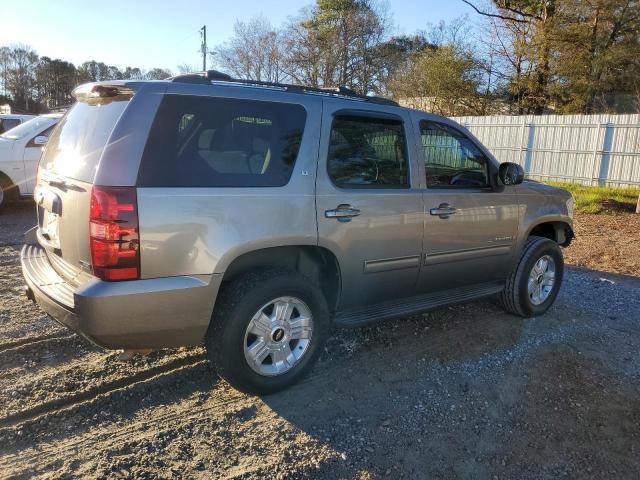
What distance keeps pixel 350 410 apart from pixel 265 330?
74cm

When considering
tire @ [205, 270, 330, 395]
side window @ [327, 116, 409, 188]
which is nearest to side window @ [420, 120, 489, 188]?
side window @ [327, 116, 409, 188]

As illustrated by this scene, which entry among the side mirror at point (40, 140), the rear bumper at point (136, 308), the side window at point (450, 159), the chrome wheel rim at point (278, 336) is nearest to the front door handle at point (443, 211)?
the side window at point (450, 159)

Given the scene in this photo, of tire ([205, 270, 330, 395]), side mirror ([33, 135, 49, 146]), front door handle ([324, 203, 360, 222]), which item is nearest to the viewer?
tire ([205, 270, 330, 395])

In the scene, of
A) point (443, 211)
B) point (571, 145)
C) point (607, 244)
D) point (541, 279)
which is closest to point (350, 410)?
point (443, 211)

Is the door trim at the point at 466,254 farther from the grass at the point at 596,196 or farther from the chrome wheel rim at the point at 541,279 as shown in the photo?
the grass at the point at 596,196

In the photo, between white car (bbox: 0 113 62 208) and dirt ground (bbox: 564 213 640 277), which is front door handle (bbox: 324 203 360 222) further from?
white car (bbox: 0 113 62 208)

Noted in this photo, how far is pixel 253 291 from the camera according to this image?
3100mm

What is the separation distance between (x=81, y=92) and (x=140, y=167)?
40.0 inches

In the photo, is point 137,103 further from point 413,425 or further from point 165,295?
point 413,425

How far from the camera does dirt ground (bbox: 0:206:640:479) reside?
9.03 feet

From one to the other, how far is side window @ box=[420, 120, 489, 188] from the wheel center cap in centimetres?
165

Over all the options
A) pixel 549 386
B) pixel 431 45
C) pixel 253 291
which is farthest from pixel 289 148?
pixel 431 45

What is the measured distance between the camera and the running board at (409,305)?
3754 mm

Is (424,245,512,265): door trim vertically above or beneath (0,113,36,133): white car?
beneath
